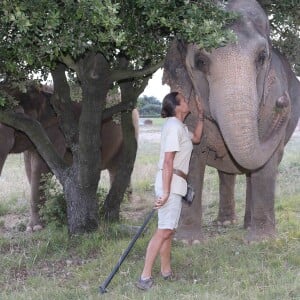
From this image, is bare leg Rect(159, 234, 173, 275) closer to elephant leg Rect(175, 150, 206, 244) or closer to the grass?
the grass

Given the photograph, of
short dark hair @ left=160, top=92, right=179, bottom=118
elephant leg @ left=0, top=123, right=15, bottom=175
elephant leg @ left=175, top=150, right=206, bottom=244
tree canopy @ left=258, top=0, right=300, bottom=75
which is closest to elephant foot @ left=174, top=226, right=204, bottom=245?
elephant leg @ left=175, top=150, right=206, bottom=244

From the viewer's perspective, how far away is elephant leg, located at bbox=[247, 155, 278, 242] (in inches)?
322

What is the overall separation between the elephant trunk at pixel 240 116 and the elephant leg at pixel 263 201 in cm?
138

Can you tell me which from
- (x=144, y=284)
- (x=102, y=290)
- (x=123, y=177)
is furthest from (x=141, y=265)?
(x=123, y=177)

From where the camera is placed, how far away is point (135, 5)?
6656 millimetres

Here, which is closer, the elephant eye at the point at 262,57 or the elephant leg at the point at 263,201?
the elephant eye at the point at 262,57

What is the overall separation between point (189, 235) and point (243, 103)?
7.98 ft

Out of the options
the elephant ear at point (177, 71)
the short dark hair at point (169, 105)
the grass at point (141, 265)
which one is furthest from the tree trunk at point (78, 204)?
the short dark hair at point (169, 105)

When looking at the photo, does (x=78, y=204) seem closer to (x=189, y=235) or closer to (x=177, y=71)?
(x=189, y=235)

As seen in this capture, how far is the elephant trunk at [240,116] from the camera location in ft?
21.4

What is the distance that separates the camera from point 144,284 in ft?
20.8

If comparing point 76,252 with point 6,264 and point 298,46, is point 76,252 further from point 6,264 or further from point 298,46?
point 298,46

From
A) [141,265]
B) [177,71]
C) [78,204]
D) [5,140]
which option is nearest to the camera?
[141,265]

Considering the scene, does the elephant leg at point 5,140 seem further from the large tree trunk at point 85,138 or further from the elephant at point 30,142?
the large tree trunk at point 85,138
